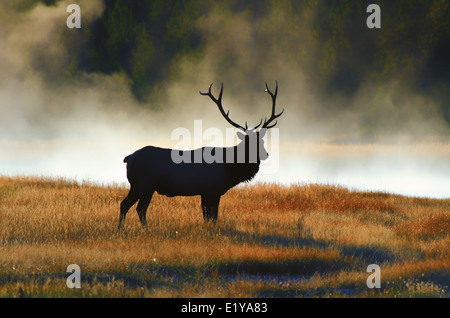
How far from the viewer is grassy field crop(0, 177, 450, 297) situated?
616cm

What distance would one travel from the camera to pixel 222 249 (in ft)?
25.6

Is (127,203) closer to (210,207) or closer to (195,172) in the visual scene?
(195,172)

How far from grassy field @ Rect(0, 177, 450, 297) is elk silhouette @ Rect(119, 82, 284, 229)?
1.92 feet

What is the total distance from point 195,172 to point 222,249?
8.31 feet

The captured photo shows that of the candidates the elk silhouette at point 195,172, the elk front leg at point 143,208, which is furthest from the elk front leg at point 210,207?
the elk front leg at point 143,208

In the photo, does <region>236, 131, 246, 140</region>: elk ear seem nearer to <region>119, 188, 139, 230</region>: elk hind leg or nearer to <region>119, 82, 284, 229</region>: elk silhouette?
<region>119, 82, 284, 229</region>: elk silhouette

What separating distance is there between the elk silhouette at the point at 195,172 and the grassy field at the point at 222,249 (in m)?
0.59

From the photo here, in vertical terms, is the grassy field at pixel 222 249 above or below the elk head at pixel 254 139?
below

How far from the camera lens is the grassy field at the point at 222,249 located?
6.16 metres

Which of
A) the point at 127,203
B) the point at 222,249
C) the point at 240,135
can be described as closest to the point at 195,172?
the point at 240,135

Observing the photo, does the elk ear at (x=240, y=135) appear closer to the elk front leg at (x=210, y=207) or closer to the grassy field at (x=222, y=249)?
the elk front leg at (x=210, y=207)

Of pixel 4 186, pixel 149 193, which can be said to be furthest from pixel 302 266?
pixel 4 186

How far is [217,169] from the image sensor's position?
998 centimetres
